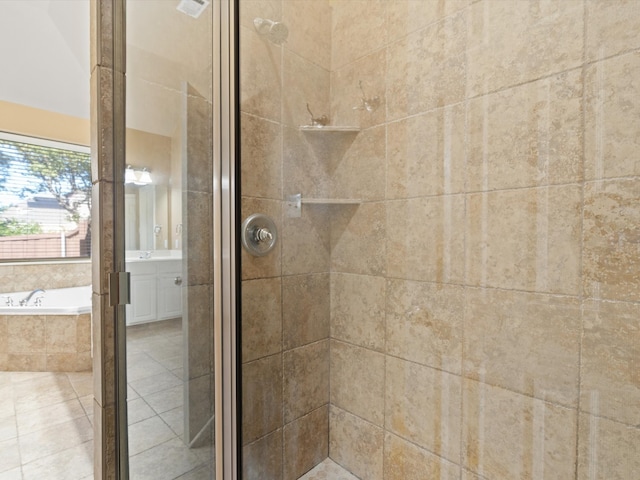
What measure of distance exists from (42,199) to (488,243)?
13.7 feet

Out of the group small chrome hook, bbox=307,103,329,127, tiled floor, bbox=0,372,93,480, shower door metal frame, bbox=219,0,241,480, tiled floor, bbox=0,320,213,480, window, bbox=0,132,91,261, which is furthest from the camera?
window, bbox=0,132,91,261

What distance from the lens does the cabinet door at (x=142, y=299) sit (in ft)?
3.14

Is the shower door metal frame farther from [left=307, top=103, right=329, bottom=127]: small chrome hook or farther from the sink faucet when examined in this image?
the sink faucet

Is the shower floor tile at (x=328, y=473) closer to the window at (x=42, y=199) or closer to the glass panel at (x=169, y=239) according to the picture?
the glass panel at (x=169, y=239)

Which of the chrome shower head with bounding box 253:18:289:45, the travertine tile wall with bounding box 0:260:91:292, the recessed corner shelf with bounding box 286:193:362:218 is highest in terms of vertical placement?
the chrome shower head with bounding box 253:18:289:45

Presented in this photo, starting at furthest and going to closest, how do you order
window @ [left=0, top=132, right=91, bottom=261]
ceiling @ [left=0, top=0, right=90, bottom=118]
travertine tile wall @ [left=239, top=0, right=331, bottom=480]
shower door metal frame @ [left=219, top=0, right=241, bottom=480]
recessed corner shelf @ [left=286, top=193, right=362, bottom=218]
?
window @ [left=0, top=132, right=91, bottom=261]
ceiling @ [left=0, top=0, right=90, bottom=118]
recessed corner shelf @ [left=286, top=193, right=362, bottom=218]
travertine tile wall @ [left=239, top=0, right=331, bottom=480]
shower door metal frame @ [left=219, top=0, right=241, bottom=480]

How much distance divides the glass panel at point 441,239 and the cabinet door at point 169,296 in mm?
185

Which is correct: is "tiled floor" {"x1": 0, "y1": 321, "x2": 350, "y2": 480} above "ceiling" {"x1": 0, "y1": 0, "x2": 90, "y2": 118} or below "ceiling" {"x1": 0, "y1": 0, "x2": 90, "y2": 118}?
below

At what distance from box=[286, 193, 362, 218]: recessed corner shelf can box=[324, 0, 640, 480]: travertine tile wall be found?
0.04 m

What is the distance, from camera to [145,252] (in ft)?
3.21

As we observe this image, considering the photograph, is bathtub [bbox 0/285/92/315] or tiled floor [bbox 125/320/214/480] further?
bathtub [bbox 0/285/92/315]

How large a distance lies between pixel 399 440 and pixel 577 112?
1.22 meters

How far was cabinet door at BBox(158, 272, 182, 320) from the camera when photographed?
2.94 ft

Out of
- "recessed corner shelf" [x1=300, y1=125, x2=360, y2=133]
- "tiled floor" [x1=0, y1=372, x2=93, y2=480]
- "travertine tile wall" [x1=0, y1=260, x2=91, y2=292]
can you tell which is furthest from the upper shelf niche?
"travertine tile wall" [x1=0, y1=260, x2=91, y2=292]
